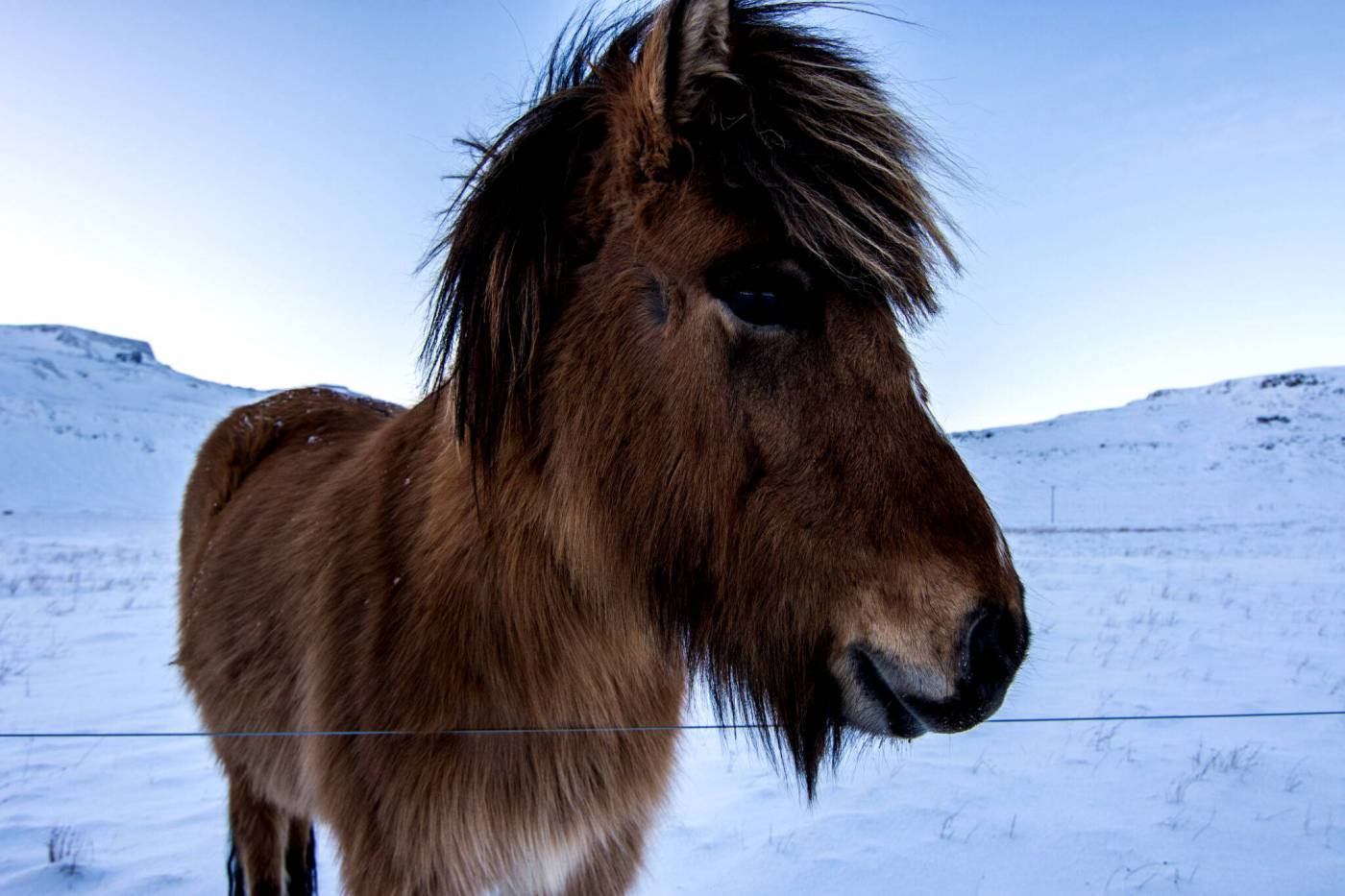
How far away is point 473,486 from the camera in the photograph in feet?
5.75

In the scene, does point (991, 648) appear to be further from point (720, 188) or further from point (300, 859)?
point (300, 859)

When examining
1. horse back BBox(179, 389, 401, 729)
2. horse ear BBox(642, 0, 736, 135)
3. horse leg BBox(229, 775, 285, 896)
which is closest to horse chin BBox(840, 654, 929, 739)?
horse ear BBox(642, 0, 736, 135)

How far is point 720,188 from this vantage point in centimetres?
151

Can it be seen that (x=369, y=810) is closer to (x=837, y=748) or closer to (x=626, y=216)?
(x=837, y=748)

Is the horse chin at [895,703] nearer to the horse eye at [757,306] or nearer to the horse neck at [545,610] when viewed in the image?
the horse neck at [545,610]

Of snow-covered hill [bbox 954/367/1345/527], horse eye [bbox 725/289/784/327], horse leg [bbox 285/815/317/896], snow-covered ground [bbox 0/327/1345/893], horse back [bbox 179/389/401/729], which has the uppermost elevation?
horse eye [bbox 725/289/784/327]

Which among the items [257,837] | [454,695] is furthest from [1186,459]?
[454,695]

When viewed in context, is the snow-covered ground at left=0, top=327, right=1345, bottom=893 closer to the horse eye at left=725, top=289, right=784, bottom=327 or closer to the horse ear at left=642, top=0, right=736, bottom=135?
the horse eye at left=725, top=289, right=784, bottom=327

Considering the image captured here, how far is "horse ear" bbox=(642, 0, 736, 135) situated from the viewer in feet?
4.61

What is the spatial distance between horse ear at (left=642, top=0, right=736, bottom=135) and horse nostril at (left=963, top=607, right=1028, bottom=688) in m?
1.10

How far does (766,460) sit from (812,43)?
103 cm

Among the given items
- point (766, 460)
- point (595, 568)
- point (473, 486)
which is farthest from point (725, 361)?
point (473, 486)

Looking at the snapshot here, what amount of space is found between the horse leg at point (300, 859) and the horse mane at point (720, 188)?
2337 millimetres

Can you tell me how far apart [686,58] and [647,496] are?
0.87 m
